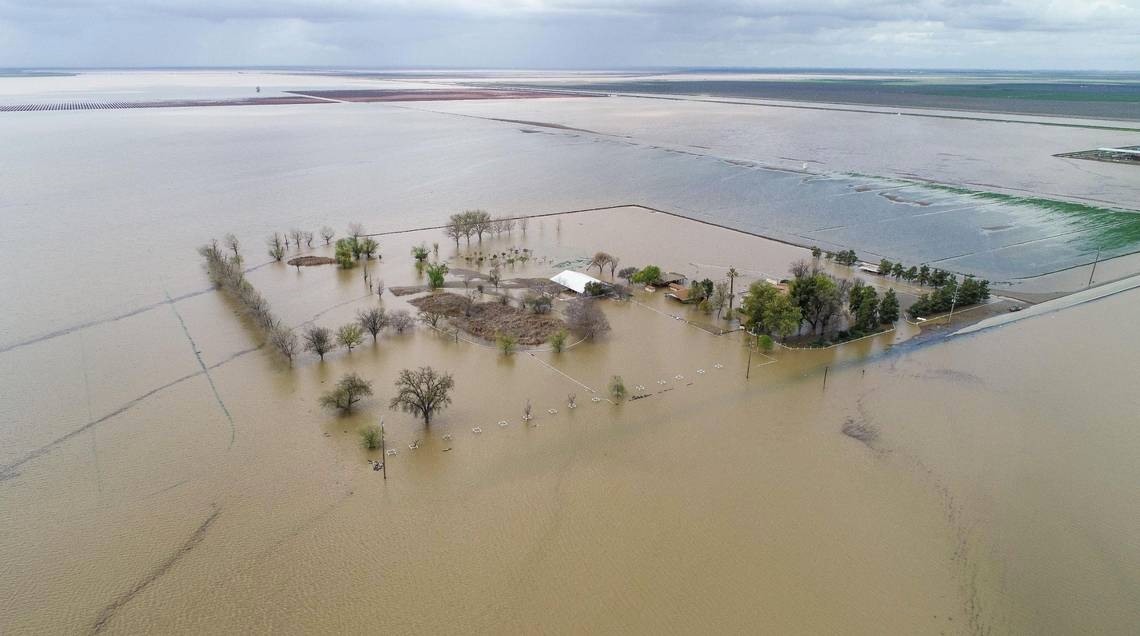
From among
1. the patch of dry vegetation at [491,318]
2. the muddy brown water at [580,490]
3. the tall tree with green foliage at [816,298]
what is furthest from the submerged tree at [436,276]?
the tall tree with green foliage at [816,298]

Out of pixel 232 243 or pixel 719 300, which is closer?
pixel 719 300

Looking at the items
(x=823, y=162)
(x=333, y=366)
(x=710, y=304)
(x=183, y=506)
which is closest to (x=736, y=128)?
(x=823, y=162)

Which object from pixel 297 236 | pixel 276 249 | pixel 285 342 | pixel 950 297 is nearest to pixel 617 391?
pixel 285 342

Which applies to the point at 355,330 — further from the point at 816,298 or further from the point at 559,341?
the point at 816,298

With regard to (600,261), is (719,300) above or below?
below

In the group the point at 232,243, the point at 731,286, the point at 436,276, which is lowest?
the point at 731,286

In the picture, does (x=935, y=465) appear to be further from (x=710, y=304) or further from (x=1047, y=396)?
(x=710, y=304)

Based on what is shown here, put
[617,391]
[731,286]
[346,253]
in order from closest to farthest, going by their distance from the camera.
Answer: [617,391] → [731,286] → [346,253]
